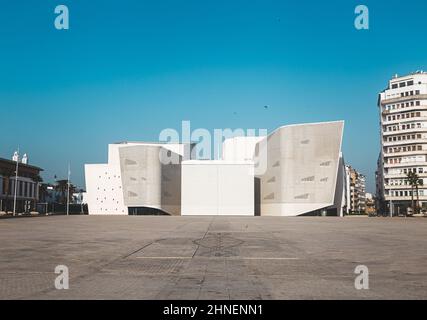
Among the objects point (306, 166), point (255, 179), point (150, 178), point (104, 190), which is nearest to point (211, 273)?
point (306, 166)

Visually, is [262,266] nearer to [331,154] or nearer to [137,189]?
[331,154]

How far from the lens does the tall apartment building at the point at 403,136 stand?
317 ft

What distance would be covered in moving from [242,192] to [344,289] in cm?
9543

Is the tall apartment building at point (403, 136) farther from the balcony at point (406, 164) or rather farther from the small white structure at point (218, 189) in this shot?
the small white structure at point (218, 189)

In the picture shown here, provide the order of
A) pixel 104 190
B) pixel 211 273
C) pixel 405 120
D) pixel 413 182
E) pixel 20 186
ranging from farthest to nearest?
pixel 104 190
pixel 20 186
pixel 405 120
pixel 413 182
pixel 211 273

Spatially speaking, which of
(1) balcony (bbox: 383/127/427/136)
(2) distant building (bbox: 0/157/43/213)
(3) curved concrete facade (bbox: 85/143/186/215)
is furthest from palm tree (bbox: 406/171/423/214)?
(2) distant building (bbox: 0/157/43/213)

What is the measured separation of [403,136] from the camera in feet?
327

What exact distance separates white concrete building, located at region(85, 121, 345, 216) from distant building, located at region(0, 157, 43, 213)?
2883cm

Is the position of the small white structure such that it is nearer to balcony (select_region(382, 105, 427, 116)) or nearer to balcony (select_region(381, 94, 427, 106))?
balcony (select_region(382, 105, 427, 116))

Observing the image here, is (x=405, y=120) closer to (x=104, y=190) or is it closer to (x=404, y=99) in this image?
(x=404, y=99)

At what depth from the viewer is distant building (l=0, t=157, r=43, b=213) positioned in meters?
108

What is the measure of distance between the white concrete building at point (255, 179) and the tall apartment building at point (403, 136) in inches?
449

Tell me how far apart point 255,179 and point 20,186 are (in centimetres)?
6551

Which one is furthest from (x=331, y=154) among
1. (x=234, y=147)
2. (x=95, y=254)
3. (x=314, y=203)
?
(x=95, y=254)
